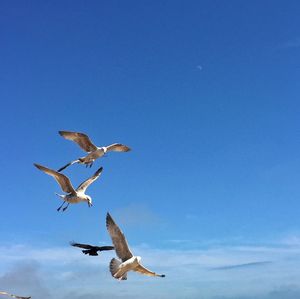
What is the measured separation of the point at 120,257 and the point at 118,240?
119 cm

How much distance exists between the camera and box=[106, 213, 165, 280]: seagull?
38.5 m

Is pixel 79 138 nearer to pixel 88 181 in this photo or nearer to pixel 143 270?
pixel 88 181

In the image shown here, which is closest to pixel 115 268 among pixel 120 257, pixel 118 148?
pixel 120 257

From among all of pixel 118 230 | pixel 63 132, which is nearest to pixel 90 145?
pixel 63 132

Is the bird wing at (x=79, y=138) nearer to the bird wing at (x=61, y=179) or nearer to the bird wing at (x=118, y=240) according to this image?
the bird wing at (x=61, y=179)

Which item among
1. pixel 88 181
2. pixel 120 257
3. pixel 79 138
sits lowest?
pixel 120 257

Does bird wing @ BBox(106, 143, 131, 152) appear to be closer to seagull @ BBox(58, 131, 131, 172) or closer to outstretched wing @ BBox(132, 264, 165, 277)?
seagull @ BBox(58, 131, 131, 172)

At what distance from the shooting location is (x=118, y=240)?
39.0m

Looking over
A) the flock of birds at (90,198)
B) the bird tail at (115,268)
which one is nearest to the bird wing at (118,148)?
the flock of birds at (90,198)

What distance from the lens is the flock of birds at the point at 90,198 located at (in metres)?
38.7

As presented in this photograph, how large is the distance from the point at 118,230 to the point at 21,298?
6895 mm

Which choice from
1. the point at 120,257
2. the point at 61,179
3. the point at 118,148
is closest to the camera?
the point at 120,257

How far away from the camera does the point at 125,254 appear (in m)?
39.5

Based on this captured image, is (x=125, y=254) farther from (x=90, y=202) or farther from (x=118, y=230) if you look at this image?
(x=90, y=202)
